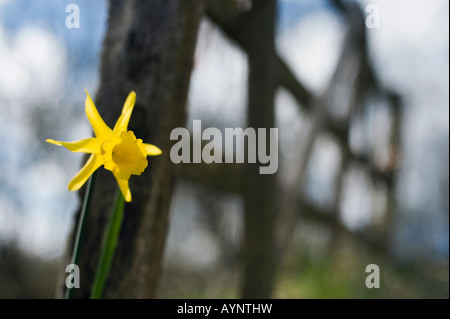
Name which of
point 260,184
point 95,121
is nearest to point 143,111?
point 95,121

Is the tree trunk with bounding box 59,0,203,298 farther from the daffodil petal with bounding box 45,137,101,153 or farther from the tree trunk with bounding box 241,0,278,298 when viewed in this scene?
the tree trunk with bounding box 241,0,278,298

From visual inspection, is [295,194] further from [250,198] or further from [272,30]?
[272,30]

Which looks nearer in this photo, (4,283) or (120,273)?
(120,273)

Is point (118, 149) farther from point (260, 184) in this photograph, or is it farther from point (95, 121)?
point (260, 184)

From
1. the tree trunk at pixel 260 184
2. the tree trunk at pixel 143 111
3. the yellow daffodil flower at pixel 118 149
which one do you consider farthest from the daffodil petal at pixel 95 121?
the tree trunk at pixel 260 184

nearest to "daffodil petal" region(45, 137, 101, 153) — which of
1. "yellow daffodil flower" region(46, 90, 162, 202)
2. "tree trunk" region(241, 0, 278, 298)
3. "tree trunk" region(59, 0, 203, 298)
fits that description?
"yellow daffodil flower" region(46, 90, 162, 202)
